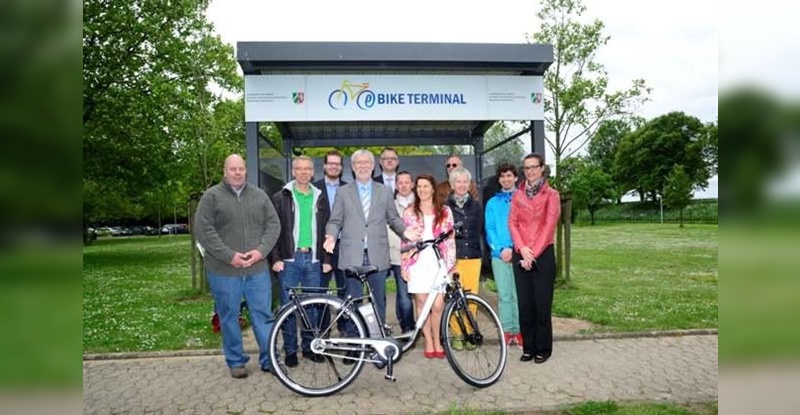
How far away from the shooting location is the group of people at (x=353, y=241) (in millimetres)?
4898

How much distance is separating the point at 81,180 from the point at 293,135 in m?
8.74

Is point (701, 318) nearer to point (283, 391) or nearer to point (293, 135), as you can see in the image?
point (283, 391)

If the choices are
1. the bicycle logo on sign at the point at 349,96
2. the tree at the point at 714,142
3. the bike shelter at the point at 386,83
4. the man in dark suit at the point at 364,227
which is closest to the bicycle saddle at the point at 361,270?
the man in dark suit at the point at 364,227

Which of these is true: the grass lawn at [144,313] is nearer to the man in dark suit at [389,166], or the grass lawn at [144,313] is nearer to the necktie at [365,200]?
the necktie at [365,200]

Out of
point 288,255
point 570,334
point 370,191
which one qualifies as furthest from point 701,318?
point 288,255

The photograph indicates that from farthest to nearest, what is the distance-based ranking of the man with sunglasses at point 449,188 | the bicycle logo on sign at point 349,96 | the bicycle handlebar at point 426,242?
1. the bicycle logo on sign at point 349,96
2. the man with sunglasses at point 449,188
3. the bicycle handlebar at point 426,242

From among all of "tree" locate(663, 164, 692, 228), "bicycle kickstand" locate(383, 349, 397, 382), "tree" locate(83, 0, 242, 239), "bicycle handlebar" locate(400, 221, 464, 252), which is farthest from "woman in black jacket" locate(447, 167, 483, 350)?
"tree" locate(663, 164, 692, 228)

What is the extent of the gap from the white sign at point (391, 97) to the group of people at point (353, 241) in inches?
69.7

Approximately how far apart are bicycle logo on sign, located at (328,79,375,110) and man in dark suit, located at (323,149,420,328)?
6.77 feet

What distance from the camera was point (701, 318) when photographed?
7.02 m

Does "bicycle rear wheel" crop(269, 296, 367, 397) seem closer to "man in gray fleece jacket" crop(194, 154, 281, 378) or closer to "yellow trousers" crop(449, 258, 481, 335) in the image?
"man in gray fleece jacket" crop(194, 154, 281, 378)

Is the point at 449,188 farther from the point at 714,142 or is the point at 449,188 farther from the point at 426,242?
the point at 714,142

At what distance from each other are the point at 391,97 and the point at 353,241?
9.03 ft

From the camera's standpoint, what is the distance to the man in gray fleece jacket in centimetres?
482
